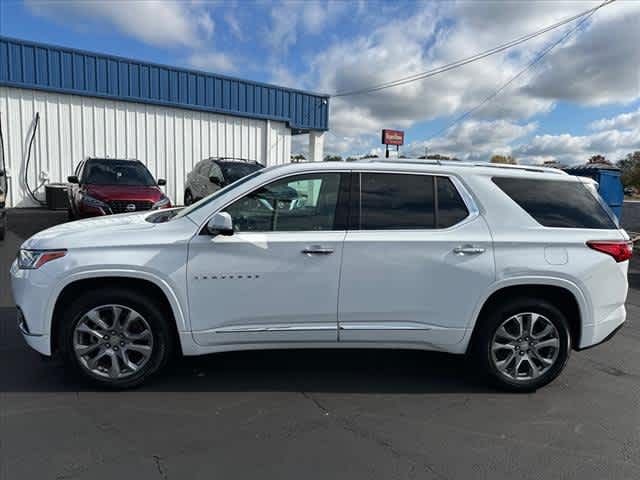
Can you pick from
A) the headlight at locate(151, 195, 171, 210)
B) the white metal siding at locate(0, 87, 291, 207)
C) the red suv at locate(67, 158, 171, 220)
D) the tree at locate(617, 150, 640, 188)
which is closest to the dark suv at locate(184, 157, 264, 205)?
the red suv at locate(67, 158, 171, 220)

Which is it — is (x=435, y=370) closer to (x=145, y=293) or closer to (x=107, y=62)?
(x=145, y=293)

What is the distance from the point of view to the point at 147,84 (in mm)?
17234

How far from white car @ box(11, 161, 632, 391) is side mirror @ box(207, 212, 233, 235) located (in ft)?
0.03

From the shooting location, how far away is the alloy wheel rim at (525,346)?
372 cm

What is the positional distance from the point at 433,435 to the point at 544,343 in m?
1.29

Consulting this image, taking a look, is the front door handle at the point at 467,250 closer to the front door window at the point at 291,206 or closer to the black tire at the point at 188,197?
the front door window at the point at 291,206

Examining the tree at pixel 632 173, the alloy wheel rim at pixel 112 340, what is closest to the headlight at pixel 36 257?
the alloy wheel rim at pixel 112 340

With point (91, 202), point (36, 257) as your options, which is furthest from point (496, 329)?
point (91, 202)

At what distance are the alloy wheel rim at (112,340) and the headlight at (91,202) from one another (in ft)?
20.5

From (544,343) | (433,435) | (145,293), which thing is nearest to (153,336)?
(145,293)

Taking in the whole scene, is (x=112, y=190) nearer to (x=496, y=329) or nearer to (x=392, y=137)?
(x=496, y=329)

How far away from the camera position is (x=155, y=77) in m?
17.4

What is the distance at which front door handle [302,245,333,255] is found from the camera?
348 centimetres

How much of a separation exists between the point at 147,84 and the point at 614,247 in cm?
1701
